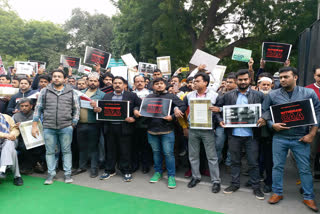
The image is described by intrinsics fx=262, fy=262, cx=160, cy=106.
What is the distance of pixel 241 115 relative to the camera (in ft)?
13.9

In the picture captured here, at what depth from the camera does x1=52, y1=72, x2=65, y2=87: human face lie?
16.1 feet

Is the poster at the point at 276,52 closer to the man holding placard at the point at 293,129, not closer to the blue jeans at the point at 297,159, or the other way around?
the man holding placard at the point at 293,129

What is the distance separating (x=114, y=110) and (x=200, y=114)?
5.47 ft

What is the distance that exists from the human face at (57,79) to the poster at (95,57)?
126 inches

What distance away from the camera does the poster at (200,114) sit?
449cm

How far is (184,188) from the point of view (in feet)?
15.5

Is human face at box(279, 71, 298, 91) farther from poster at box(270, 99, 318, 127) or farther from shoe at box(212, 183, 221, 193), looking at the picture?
shoe at box(212, 183, 221, 193)

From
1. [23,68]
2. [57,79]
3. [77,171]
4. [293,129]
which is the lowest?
[77,171]

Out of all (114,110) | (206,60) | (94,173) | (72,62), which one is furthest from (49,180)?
(72,62)

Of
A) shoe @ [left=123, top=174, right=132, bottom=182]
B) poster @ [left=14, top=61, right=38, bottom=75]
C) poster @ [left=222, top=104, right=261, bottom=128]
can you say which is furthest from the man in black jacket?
poster @ [left=14, top=61, right=38, bottom=75]

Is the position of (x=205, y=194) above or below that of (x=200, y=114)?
below

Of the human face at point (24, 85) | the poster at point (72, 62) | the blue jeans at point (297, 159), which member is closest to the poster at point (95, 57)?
the poster at point (72, 62)

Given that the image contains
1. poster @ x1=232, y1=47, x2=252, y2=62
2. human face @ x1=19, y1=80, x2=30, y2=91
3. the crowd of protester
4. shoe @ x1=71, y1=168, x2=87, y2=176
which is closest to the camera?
the crowd of protester

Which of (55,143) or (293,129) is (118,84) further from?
(293,129)
